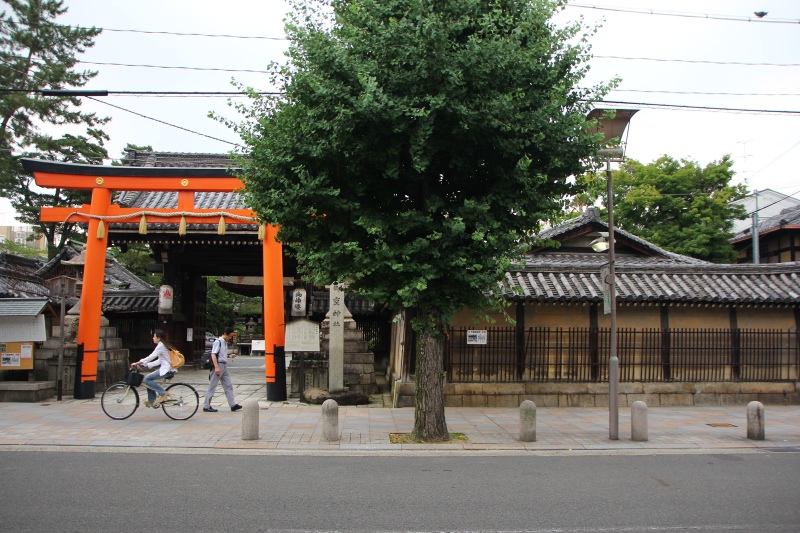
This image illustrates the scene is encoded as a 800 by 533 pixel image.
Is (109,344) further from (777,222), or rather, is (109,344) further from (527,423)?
(777,222)

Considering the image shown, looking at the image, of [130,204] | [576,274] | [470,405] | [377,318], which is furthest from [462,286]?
[130,204]

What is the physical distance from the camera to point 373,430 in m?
12.1

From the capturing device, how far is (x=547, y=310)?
16.2 meters

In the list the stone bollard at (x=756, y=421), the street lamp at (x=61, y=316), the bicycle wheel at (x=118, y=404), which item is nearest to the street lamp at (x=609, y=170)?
the stone bollard at (x=756, y=421)

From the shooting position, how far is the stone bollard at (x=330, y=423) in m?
10.9

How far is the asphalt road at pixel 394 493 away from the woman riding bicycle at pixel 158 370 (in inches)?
118

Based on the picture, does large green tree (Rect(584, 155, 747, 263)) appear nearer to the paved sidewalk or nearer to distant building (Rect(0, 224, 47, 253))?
the paved sidewalk

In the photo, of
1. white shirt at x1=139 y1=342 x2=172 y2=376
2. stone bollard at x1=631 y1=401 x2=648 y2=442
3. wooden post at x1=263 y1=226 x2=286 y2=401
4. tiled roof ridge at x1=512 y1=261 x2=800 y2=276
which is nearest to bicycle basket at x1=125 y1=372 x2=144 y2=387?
white shirt at x1=139 y1=342 x2=172 y2=376

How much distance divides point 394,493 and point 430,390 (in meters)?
3.48

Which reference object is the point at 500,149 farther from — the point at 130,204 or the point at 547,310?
the point at 130,204

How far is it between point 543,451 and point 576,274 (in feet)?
24.0

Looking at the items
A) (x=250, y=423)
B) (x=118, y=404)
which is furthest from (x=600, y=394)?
(x=118, y=404)

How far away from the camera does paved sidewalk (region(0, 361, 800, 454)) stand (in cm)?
1063

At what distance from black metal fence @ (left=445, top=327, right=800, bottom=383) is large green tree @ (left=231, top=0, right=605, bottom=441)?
4.89 m
